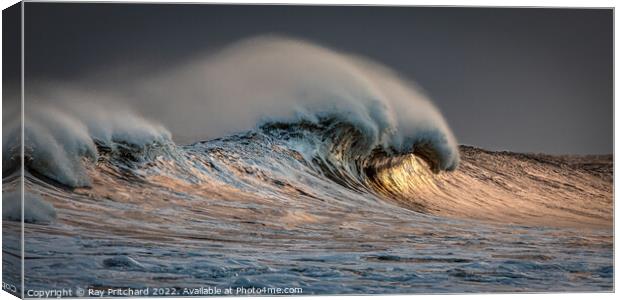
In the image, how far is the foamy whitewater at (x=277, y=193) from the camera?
10320 millimetres

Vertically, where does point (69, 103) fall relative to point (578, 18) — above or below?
below

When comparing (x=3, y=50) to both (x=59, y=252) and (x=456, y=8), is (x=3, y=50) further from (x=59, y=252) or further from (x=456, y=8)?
(x=456, y=8)

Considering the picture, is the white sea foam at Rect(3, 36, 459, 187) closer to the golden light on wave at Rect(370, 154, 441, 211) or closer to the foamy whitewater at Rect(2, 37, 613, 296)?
→ the foamy whitewater at Rect(2, 37, 613, 296)

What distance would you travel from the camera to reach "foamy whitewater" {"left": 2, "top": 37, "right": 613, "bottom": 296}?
1032 centimetres

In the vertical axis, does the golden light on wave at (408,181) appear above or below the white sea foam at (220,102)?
below

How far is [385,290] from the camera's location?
35.1 ft

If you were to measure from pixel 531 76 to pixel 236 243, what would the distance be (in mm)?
2926

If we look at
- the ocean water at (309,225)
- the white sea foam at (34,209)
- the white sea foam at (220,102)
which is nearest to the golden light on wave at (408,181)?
the ocean water at (309,225)

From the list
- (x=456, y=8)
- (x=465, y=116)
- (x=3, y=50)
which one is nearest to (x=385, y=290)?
(x=465, y=116)

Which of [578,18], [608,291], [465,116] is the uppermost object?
[578,18]

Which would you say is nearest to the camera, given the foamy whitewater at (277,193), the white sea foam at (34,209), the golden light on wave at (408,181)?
the white sea foam at (34,209)

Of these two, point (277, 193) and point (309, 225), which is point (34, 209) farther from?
point (309, 225)

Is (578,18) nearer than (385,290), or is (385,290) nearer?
(385,290)

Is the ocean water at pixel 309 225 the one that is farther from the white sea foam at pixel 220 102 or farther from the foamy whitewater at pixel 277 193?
the white sea foam at pixel 220 102
